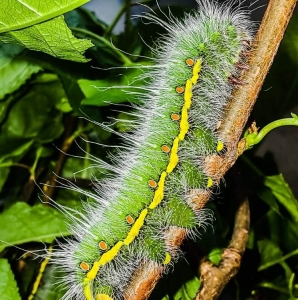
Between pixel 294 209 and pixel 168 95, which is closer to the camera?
pixel 168 95

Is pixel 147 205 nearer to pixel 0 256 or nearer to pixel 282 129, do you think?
pixel 0 256

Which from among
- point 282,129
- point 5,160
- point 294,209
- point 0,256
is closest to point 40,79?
point 5,160

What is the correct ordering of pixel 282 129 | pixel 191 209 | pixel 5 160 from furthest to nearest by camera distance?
pixel 282 129
pixel 5 160
pixel 191 209

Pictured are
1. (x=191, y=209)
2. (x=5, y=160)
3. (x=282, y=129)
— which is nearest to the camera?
(x=191, y=209)

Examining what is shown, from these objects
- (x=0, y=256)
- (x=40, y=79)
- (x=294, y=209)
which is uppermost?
(x=40, y=79)

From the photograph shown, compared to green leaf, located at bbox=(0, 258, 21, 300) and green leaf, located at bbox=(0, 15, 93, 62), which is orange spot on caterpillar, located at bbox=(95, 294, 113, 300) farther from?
green leaf, located at bbox=(0, 15, 93, 62)

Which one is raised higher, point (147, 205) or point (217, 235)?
point (147, 205)
